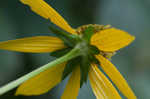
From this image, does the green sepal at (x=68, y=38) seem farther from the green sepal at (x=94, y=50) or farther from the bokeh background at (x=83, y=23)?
the bokeh background at (x=83, y=23)

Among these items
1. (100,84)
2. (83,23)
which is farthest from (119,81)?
(83,23)

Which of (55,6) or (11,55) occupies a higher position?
(55,6)

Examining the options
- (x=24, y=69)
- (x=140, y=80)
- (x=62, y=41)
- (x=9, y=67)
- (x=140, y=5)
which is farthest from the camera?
(x=140, y=5)

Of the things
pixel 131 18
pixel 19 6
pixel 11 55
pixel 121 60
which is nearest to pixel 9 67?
pixel 11 55

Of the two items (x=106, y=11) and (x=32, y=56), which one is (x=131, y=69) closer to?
(x=106, y=11)

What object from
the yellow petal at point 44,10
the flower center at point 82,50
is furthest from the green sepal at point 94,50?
the yellow petal at point 44,10

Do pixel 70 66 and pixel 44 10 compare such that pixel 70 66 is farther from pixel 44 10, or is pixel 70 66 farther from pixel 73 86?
pixel 44 10
